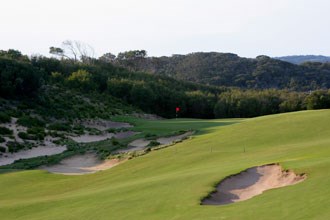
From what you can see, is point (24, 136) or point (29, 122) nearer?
point (24, 136)

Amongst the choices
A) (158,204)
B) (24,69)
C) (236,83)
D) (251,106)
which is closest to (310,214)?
(158,204)

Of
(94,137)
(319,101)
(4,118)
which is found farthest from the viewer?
(319,101)

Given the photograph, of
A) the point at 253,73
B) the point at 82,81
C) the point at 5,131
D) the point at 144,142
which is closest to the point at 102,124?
the point at 5,131

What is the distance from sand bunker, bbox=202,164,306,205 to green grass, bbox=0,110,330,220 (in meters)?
0.35

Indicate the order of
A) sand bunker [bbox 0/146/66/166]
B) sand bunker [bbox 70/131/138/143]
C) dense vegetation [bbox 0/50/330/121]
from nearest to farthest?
sand bunker [bbox 0/146/66/166] → sand bunker [bbox 70/131/138/143] → dense vegetation [bbox 0/50/330/121]

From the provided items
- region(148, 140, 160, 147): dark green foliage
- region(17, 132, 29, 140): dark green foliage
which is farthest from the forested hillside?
region(148, 140, 160, 147): dark green foliage

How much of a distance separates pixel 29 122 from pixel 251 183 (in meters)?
42.0

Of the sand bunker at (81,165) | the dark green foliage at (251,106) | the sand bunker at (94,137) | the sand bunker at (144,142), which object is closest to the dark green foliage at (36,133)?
the sand bunker at (94,137)

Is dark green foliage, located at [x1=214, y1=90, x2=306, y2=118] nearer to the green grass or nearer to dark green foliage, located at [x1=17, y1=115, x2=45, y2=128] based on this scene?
dark green foliage, located at [x1=17, y1=115, x2=45, y2=128]

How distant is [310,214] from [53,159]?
2734 centimetres

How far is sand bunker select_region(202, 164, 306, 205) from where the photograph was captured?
46.6ft

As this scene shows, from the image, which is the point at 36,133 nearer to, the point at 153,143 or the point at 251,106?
the point at 153,143

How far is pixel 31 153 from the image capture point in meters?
43.6

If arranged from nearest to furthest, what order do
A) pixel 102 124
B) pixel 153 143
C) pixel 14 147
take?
pixel 153 143
pixel 14 147
pixel 102 124
